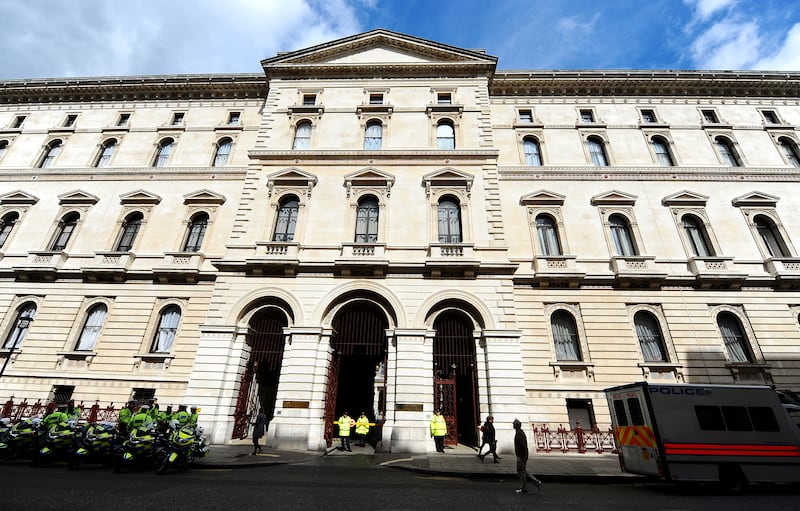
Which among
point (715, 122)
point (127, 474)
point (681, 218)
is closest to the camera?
point (127, 474)

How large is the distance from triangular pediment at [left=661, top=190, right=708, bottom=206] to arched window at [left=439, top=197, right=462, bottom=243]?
39.6 feet

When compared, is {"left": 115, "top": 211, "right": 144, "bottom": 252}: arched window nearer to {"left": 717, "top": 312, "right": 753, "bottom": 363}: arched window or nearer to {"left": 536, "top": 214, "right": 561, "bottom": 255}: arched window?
{"left": 536, "top": 214, "right": 561, "bottom": 255}: arched window

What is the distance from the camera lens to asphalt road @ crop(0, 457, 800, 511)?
22.4 feet

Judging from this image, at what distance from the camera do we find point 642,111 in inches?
917

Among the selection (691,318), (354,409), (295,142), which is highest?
(295,142)

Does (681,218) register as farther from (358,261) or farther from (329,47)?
(329,47)

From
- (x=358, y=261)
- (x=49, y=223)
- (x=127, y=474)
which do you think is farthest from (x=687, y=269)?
(x=49, y=223)

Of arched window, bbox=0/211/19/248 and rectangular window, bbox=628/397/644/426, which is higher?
arched window, bbox=0/211/19/248

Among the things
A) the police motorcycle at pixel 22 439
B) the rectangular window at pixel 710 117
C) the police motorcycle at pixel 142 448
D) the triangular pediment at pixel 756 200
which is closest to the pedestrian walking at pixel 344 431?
the police motorcycle at pixel 142 448

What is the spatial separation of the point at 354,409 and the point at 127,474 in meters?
12.8

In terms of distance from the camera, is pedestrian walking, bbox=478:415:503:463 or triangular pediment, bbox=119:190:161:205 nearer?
pedestrian walking, bbox=478:415:503:463

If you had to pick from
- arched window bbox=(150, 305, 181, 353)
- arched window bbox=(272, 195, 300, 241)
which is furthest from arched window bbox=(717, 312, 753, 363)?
arched window bbox=(150, 305, 181, 353)

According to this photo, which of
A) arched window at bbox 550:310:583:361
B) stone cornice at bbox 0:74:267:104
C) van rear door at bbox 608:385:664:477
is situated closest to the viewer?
van rear door at bbox 608:385:664:477

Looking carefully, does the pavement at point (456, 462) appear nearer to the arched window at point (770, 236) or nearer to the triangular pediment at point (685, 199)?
the triangular pediment at point (685, 199)
